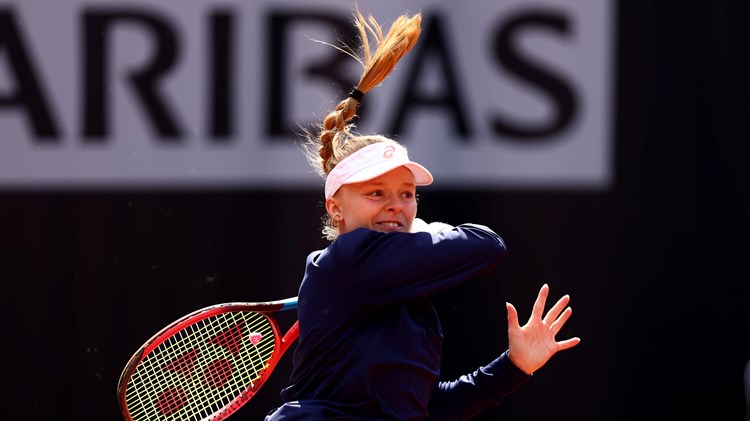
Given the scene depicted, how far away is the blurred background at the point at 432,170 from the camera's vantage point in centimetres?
357

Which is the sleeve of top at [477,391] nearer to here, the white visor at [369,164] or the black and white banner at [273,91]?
the white visor at [369,164]

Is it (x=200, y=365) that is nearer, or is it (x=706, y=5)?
(x=200, y=365)

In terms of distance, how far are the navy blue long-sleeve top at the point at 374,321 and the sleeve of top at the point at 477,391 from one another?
18cm

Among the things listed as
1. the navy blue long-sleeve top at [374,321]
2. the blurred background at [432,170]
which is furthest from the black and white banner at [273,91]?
the navy blue long-sleeve top at [374,321]

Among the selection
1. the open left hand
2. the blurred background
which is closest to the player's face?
the open left hand

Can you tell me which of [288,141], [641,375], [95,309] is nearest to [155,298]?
[95,309]

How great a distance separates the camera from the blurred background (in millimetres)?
3568

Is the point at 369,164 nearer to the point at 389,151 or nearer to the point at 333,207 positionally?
the point at 389,151

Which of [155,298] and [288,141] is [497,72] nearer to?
[288,141]

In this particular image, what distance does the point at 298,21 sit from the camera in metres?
3.65

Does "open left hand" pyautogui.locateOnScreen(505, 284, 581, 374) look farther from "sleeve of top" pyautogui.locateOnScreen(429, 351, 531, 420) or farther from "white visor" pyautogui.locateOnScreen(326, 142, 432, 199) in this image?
"white visor" pyautogui.locateOnScreen(326, 142, 432, 199)

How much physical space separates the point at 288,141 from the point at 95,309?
2.65 ft

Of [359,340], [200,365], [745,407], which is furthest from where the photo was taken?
[745,407]

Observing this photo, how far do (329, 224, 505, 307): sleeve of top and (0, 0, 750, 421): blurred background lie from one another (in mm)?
1405
